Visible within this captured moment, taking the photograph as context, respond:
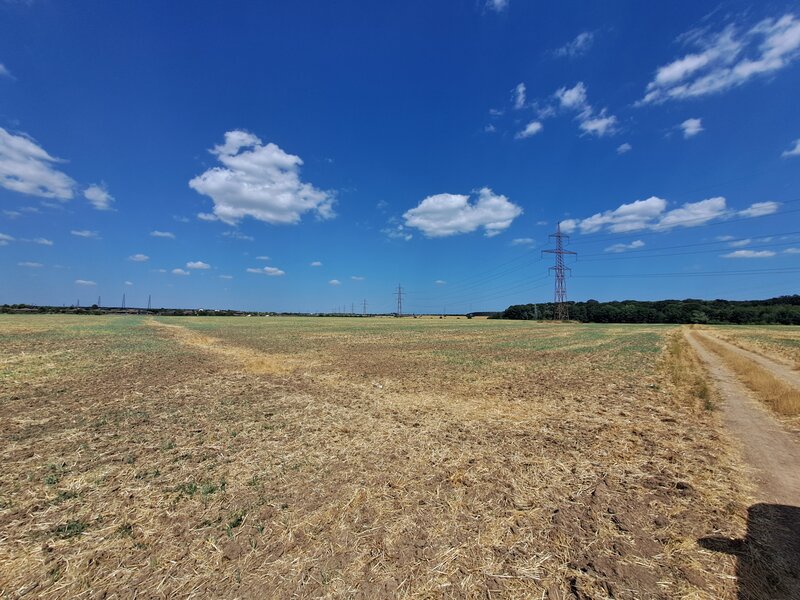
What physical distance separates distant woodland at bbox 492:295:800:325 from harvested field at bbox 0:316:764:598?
462 feet

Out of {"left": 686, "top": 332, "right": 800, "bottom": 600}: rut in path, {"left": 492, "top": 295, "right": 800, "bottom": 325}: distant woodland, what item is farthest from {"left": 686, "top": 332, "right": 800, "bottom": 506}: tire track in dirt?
{"left": 492, "top": 295, "right": 800, "bottom": 325}: distant woodland

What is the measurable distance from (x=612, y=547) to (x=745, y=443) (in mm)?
6380

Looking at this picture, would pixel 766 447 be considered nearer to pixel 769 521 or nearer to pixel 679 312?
pixel 769 521

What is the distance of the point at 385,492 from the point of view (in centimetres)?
525

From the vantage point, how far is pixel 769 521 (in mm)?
4535

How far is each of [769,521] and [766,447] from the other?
4.17 meters

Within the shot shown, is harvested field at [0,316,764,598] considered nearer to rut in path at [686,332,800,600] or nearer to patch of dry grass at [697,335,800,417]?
rut in path at [686,332,800,600]

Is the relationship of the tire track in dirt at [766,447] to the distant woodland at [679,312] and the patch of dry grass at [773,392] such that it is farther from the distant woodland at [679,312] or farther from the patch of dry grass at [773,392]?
the distant woodland at [679,312]

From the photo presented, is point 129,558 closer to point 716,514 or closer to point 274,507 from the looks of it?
point 274,507

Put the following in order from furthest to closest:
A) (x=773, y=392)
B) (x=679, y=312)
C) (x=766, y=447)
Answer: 1. (x=679, y=312)
2. (x=773, y=392)
3. (x=766, y=447)

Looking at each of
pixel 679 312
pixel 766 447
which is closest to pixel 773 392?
pixel 766 447

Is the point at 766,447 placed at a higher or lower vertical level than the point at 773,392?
lower

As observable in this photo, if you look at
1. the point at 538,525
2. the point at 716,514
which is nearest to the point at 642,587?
the point at 538,525

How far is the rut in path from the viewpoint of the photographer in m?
3.47
